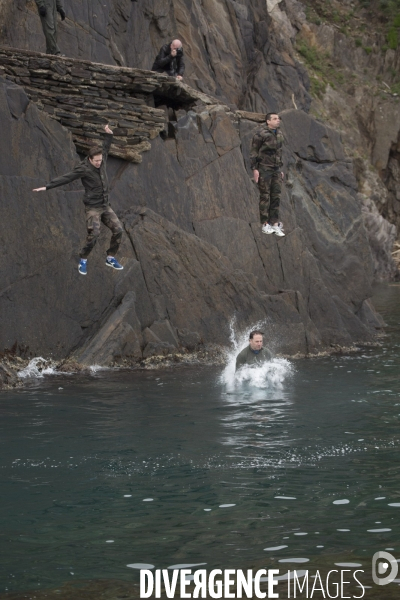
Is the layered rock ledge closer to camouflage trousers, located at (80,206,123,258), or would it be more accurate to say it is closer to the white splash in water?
the white splash in water

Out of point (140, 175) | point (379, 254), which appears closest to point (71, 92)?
point (140, 175)

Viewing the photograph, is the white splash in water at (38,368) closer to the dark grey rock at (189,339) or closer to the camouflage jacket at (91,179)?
the dark grey rock at (189,339)

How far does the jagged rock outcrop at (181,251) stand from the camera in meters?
20.3

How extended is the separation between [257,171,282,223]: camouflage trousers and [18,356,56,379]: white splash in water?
22.7 ft

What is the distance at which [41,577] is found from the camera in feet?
27.0

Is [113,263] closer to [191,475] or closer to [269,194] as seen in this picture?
[269,194]

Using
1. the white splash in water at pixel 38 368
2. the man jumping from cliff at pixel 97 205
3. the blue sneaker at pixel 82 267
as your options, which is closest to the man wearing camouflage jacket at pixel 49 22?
the man jumping from cliff at pixel 97 205

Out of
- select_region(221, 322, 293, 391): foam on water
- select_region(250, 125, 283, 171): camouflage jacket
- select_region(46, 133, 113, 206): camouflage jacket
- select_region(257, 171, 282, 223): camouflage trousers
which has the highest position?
select_region(250, 125, 283, 171): camouflage jacket

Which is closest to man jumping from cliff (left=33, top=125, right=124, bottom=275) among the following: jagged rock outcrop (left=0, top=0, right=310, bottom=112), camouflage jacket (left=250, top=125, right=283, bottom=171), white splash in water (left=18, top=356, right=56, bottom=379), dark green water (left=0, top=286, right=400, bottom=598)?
white splash in water (left=18, top=356, right=56, bottom=379)

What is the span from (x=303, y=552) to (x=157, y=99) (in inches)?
683

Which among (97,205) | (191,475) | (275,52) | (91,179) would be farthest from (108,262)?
(275,52)

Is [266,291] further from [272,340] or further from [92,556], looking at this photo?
[92,556]

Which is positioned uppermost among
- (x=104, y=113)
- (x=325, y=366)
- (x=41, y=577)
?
(x=104, y=113)

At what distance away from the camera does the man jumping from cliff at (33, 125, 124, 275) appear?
19016 mm
